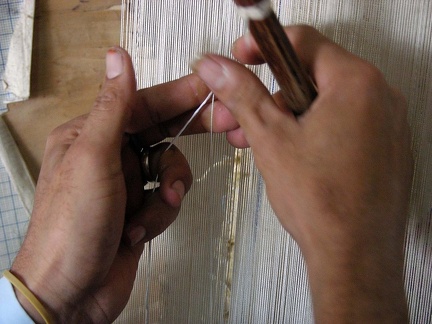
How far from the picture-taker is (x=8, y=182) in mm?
1109

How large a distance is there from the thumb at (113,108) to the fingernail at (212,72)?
0.14 m

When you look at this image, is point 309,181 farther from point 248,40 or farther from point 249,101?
point 248,40

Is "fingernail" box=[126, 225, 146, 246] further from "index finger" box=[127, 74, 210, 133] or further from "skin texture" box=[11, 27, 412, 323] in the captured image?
"index finger" box=[127, 74, 210, 133]

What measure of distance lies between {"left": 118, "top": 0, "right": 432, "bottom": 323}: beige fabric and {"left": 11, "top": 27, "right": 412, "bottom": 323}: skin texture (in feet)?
0.41

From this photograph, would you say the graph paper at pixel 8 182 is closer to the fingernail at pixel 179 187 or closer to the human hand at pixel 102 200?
the human hand at pixel 102 200

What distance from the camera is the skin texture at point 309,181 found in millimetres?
539

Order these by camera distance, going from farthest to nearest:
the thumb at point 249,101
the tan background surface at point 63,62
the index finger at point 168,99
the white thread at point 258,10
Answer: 1. the tan background surface at point 63,62
2. the index finger at point 168,99
3. the thumb at point 249,101
4. the white thread at point 258,10

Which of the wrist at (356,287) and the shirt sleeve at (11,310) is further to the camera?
the shirt sleeve at (11,310)

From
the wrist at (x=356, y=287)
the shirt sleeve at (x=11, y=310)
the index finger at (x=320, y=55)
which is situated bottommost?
the shirt sleeve at (x=11, y=310)

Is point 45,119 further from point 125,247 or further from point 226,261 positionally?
point 226,261

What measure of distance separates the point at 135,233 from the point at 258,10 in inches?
19.8

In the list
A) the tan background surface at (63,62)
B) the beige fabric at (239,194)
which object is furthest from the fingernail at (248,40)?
the tan background surface at (63,62)

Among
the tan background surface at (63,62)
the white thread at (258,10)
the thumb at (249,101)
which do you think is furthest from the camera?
the tan background surface at (63,62)

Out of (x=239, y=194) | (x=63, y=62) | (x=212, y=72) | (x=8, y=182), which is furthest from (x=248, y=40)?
(x=8, y=182)
